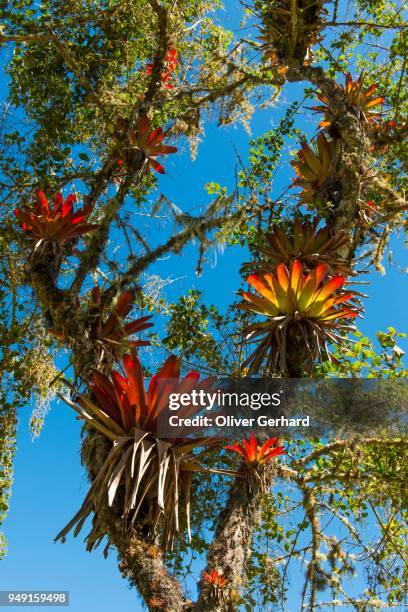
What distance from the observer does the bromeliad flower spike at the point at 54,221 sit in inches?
151

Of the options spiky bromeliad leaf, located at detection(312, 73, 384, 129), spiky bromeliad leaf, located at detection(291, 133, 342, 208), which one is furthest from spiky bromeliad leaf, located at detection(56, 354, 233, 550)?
spiky bromeliad leaf, located at detection(312, 73, 384, 129)

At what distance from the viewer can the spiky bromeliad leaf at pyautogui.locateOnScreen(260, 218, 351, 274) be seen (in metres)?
4.18

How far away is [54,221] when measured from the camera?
12.7ft

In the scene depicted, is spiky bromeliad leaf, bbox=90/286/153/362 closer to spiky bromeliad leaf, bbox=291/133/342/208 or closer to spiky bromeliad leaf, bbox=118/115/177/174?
spiky bromeliad leaf, bbox=118/115/177/174

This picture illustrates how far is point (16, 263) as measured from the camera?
5082mm

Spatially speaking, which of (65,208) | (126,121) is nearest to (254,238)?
(126,121)

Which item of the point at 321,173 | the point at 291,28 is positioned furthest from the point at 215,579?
the point at 291,28

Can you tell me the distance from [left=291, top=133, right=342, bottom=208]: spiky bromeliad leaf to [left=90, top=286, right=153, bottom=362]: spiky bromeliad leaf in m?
1.62

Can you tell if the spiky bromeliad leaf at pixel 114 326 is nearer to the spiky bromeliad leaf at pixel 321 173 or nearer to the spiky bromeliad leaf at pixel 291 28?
the spiky bromeliad leaf at pixel 321 173

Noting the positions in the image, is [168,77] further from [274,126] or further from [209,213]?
[209,213]

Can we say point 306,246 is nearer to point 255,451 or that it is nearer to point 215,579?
point 255,451

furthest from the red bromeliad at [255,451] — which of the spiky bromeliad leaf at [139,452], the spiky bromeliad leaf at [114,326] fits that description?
the spiky bromeliad leaf at [114,326]

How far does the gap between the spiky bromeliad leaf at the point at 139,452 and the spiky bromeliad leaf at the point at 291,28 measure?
2.72 meters

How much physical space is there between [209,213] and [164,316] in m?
1.16
